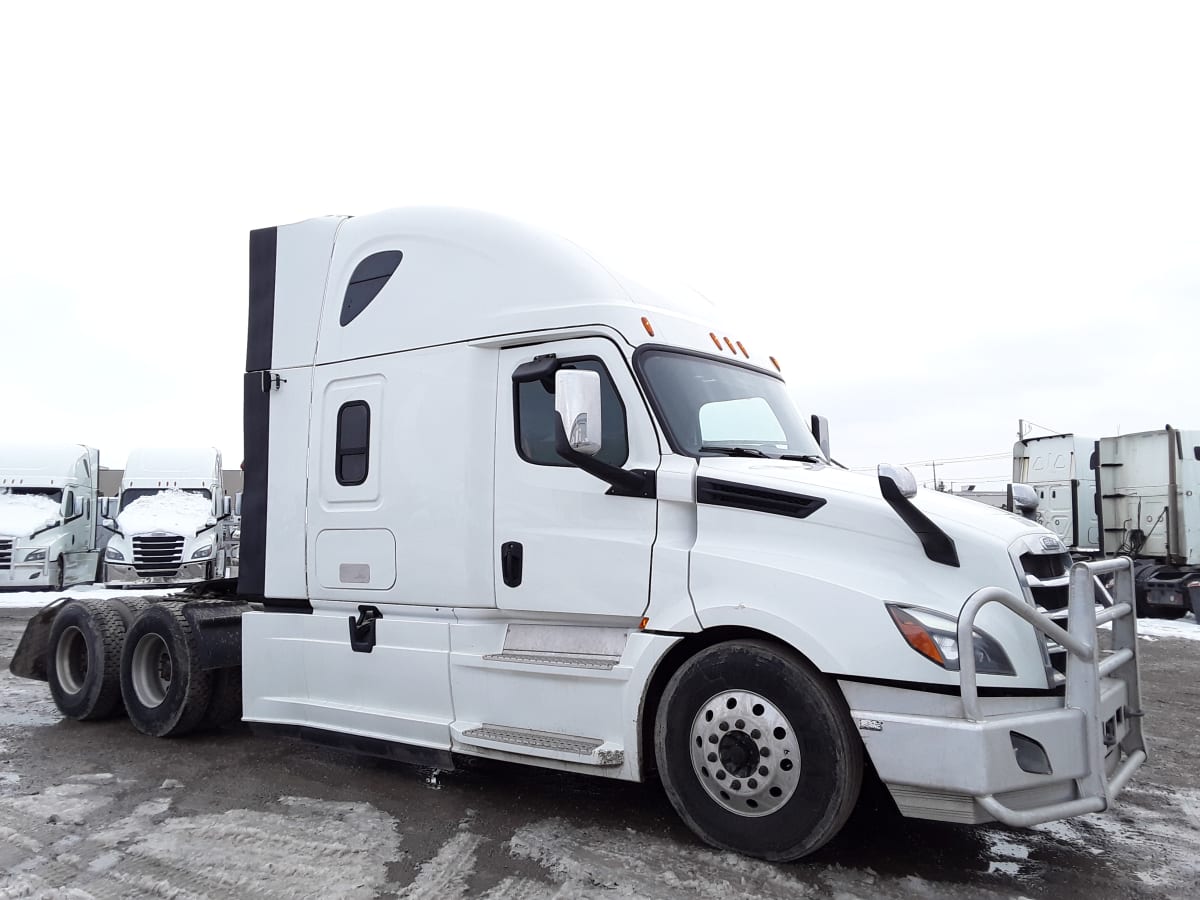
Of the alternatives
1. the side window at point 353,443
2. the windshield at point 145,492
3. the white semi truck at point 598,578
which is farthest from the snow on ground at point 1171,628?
the windshield at point 145,492

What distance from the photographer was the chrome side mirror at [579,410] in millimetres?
4344

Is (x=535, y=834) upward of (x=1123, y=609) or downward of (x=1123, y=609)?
downward

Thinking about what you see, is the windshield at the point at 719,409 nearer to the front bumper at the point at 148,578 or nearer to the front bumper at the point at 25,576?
the front bumper at the point at 148,578

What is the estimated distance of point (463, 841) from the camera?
4473 millimetres

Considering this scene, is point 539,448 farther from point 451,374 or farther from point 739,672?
point 739,672

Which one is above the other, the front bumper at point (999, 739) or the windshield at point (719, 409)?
the windshield at point (719, 409)

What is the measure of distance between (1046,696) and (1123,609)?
115 cm

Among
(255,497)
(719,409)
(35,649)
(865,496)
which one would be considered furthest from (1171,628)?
(35,649)

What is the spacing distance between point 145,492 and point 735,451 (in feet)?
57.5

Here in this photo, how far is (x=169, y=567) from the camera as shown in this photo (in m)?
17.6

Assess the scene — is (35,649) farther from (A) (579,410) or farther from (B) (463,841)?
(A) (579,410)

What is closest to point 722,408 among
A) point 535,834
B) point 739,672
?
point 739,672

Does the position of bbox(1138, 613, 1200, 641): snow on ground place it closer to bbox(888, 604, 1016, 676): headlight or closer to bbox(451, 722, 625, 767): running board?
bbox(888, 604, 1016, 676): headlight

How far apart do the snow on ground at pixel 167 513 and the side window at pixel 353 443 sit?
1380 centimetres
